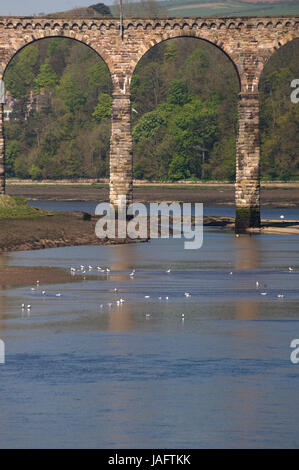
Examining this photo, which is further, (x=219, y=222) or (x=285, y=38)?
(x=219, y=222)

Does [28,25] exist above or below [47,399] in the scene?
above

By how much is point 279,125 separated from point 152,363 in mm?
108811

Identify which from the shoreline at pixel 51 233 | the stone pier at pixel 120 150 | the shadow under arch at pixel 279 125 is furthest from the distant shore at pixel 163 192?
the shoreline at pixel 51 233

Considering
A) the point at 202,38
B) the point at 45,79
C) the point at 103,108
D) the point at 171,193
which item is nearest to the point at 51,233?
the point at 202,38

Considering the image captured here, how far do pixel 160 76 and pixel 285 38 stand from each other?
313 feet

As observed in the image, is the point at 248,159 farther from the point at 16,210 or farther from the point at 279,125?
the point at 279,125

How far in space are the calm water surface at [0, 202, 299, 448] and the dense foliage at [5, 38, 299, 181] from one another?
3401 inches

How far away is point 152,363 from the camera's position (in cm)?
2456

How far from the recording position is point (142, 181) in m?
140

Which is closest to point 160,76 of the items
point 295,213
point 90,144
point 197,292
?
point 90,144

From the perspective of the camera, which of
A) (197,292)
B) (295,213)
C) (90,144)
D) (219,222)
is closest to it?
(197,292)

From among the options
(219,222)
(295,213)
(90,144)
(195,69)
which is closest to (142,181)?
(90,144)

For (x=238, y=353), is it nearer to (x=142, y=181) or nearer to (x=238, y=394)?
(x=238, y=394)

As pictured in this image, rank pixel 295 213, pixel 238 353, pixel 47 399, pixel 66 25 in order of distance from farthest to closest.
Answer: pixel 295 213 → pixel 66 25 → pixel 238 353 → pixel 47 399
